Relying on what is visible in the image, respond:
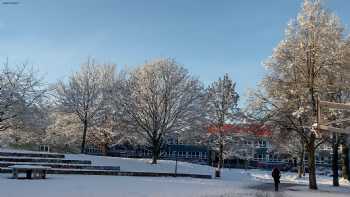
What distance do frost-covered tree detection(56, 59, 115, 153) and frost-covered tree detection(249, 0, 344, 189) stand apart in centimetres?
2179

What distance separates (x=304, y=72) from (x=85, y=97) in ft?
87.9

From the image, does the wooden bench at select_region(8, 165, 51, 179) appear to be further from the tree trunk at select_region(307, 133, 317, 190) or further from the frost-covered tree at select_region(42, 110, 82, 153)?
the frost-covered tree at select_region(42, 110, 82, 153)

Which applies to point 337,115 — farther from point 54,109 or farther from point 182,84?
point 54,109

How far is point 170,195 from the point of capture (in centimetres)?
1669

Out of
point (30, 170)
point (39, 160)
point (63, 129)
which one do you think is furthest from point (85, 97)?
point (30, 170)

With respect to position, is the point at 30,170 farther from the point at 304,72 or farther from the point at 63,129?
the point at 63,129

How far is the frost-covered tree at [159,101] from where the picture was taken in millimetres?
40188

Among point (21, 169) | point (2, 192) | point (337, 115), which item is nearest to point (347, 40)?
point (337, 115)

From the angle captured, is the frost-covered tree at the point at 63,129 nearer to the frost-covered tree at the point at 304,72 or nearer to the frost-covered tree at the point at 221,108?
the frost-covered tree at the point at 221,108

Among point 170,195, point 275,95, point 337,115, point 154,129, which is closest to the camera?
point 170,195

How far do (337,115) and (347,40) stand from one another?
5.57m

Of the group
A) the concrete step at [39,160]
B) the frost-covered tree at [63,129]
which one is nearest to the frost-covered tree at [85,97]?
the frost-covered tree at [63,129]

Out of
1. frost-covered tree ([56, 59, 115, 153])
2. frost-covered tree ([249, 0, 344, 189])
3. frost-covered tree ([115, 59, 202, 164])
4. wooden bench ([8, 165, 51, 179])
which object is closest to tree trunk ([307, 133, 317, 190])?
frost-covered tree ([249, 0, 344, 189])

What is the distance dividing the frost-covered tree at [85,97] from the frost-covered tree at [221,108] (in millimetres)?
11681
